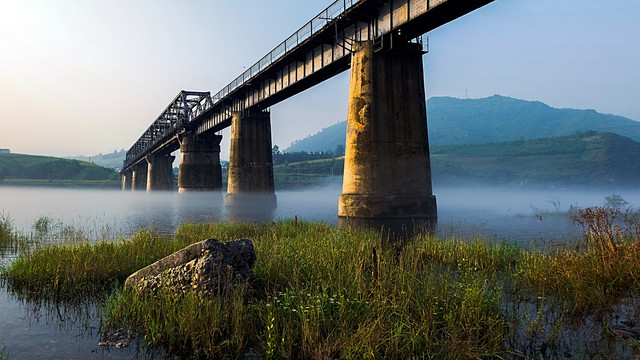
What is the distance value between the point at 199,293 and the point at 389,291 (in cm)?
314

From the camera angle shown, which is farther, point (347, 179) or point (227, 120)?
point (227, 120)

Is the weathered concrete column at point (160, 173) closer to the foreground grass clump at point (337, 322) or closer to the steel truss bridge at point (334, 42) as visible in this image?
the steel truss bridge at point (334, 42)

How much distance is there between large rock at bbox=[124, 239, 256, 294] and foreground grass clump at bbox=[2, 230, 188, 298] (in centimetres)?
138

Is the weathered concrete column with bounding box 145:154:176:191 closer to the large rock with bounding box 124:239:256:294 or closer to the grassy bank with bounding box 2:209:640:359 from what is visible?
the grassy bank with bounding box 2:209:640:359

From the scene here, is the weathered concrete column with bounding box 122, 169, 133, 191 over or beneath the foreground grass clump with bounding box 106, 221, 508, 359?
over

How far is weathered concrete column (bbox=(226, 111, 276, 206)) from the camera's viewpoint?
158 ft

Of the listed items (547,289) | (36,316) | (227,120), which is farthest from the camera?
(227,120)

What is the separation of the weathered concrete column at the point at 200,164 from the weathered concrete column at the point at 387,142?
44.8m

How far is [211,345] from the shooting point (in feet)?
18.9

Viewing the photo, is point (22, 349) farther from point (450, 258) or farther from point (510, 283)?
point (450, 258)

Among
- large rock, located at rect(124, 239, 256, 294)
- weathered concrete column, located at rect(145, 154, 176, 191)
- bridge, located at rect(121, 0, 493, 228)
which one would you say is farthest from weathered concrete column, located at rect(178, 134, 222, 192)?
large rock, located at rect(124, 239, 256, 294)

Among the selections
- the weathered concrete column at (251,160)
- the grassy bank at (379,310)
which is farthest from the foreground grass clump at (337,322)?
the weathered concrete column at (251,160)

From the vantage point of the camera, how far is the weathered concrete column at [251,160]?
48.2 metres

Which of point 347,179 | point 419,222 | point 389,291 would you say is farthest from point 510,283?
point 347,179
